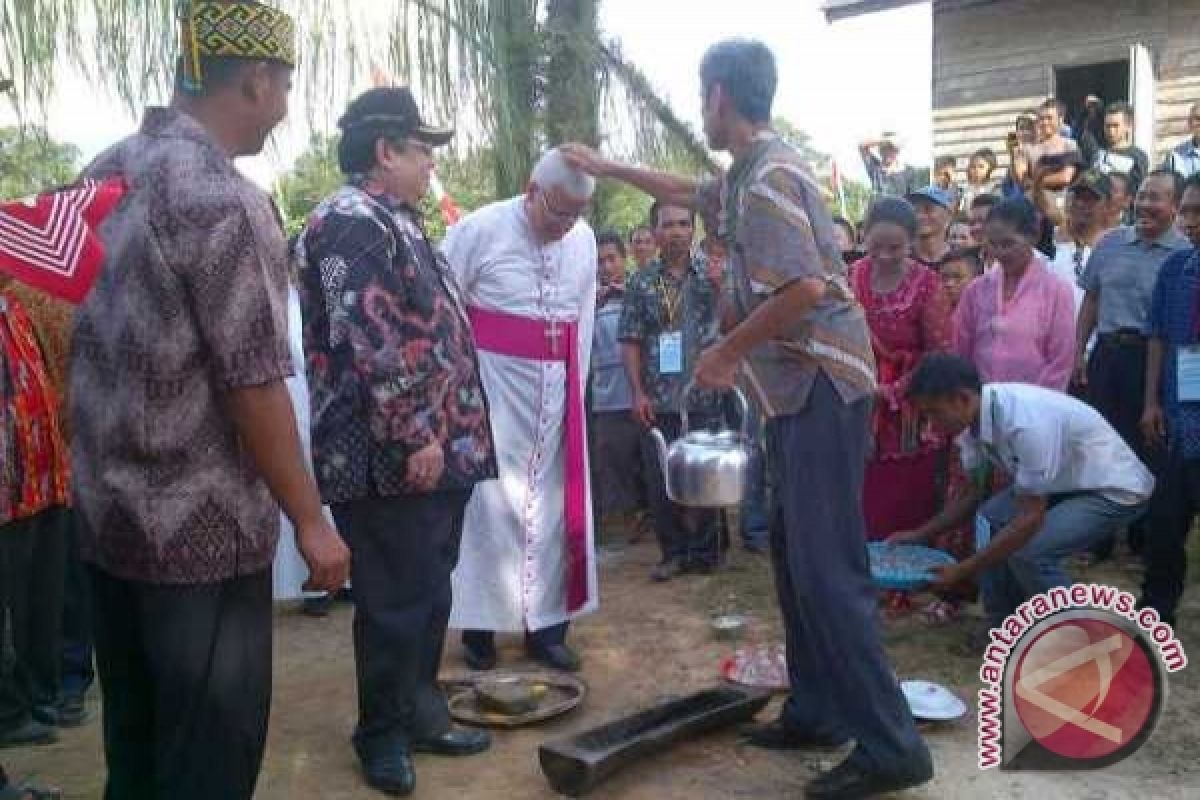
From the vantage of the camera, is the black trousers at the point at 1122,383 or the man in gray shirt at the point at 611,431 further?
the man in gray shirt at the point at 611,431

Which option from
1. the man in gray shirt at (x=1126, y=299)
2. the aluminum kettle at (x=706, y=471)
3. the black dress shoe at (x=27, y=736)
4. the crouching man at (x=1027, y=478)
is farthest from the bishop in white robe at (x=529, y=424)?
the man in gray shirt at (x=1126, y=299)

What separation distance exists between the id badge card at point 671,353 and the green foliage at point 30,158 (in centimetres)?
287

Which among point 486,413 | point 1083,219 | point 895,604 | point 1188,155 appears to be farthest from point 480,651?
point 1188,155

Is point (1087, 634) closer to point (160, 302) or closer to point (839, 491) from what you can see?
point (839, 491)

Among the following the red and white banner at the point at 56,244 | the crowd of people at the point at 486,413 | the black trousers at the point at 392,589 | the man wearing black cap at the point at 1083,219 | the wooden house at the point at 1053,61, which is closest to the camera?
the red and white banner at the point at 56,244

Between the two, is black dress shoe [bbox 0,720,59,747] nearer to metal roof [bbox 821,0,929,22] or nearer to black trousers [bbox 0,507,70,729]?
black trousers [bbox 0,507,70,729]

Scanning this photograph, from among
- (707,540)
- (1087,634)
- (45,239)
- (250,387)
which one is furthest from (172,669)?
(707,540)

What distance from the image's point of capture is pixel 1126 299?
5.26 metres

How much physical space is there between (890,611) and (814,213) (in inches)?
100

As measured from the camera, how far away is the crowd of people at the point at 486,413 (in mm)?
1903

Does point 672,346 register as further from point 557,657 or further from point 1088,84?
point 1088,84

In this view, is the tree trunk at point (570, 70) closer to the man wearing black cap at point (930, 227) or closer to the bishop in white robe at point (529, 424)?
the bishop in white robe at point (529, 424)

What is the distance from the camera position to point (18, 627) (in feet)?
11.6

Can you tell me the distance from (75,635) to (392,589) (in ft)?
5.22
